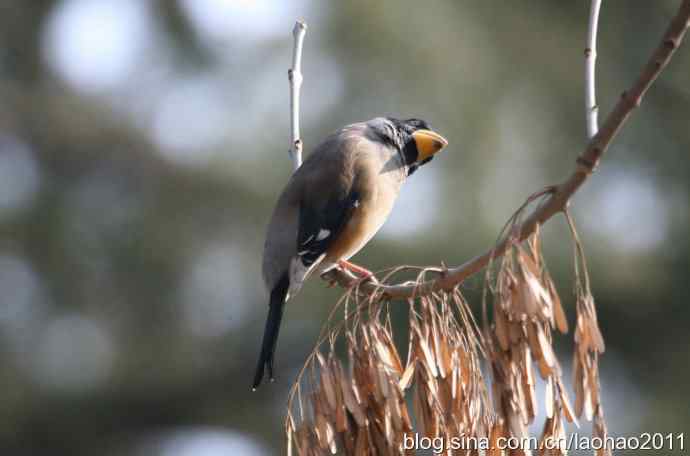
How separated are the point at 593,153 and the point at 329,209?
209 cm

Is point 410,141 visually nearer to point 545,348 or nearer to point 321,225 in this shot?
point 321,225

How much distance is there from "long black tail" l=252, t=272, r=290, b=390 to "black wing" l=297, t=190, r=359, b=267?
0.13 m

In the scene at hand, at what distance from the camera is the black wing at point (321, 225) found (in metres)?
4.02

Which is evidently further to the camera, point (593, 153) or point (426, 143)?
point (426, 143)

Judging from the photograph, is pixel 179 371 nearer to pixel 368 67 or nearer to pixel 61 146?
pixel 61 146

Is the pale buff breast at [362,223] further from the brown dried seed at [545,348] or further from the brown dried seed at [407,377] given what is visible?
the brown dried seed at [545,348]

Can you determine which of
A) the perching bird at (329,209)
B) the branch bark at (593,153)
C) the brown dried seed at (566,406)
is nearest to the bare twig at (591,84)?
the branch bark at (593,153)

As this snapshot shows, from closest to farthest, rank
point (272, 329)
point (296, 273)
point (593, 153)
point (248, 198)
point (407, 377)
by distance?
point (593, 153) → point (407, 377) → point (272, 329) → point (296, 273) → point (248, 198)

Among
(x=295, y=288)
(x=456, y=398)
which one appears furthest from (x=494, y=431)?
(x=295, y=288)

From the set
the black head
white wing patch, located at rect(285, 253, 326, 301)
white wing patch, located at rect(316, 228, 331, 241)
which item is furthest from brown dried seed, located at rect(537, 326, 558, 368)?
the black head

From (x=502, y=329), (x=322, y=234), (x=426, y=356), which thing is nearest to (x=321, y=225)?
(x=322, y=234)

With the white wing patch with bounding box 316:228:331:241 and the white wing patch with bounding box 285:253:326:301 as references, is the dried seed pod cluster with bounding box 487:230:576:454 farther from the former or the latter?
the white wing patch with bounding box 316:228:331:241

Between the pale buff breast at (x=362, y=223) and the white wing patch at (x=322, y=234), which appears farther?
the pale buff breast at (x=362, y=223)

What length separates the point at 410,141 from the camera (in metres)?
4.75
